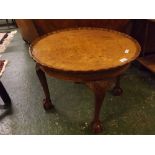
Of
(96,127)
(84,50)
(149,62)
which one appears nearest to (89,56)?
(84,50)

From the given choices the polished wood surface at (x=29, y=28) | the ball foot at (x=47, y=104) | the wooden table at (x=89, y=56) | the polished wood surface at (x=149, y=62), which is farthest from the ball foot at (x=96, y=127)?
the polished wood surface at (x=29, y=28)

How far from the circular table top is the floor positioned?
0.48 meters

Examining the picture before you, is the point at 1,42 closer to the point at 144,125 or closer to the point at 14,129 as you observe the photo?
the point at 14,129

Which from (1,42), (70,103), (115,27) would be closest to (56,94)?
(70,103)

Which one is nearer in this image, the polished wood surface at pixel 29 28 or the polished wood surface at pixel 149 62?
the polished wood surface at pixel 149 62

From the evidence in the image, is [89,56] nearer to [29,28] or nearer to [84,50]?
[84,50]

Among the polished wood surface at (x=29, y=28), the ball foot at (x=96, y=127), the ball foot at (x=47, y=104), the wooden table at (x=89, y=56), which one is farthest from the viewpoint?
the polished wood surface at (x=29, y=28)

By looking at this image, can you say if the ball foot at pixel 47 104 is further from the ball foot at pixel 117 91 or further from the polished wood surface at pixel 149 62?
the polished wood surface at pixel 149 62

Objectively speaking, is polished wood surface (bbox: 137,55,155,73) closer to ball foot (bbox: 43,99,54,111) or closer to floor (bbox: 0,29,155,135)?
floor (bbox: 0,29,155,135)

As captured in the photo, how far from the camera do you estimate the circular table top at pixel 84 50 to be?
1101 mm

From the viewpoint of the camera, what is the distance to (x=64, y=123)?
4.69ft

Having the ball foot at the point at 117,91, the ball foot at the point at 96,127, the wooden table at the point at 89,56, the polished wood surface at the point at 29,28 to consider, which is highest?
the wooden table at the point at 89,56

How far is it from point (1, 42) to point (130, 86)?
171cm

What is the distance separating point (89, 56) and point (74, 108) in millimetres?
514
